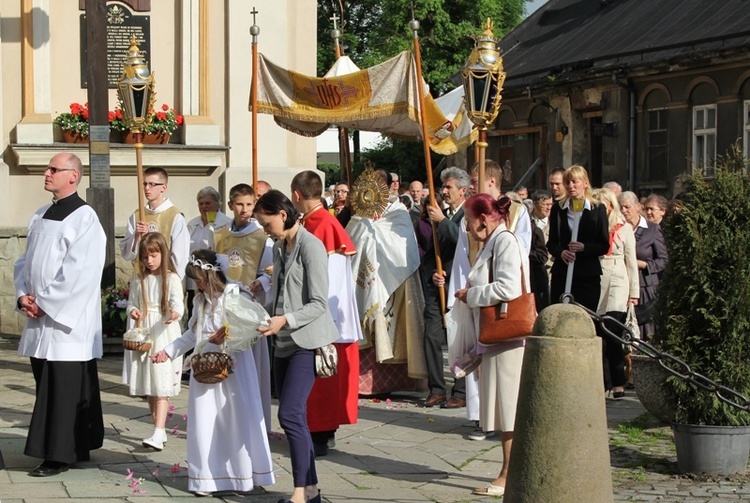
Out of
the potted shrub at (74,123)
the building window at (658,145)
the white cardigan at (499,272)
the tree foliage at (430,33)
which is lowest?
the white cardigan at (499,272)

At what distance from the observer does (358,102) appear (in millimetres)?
11234

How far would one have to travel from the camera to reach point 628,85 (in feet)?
98.0

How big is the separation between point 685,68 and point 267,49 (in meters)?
15.2

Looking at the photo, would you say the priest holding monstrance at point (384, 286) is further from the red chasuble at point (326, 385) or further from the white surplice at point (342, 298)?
the red chasuble at point (326, 385)

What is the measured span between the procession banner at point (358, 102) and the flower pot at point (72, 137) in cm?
302

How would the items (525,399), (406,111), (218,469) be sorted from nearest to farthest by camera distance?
(525,399) < (218,469) < (406,111)

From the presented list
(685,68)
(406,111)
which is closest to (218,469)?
(406,111)

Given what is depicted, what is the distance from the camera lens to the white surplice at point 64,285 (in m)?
7.84

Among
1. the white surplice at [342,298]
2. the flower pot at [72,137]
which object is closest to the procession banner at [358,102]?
the white surplice at [342,298]

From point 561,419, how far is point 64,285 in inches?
149

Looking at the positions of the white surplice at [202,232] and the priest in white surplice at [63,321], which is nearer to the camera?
the priest in white surplice at [63,321]

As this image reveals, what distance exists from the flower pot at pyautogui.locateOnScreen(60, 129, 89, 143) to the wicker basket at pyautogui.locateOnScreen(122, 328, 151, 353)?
19.5ft

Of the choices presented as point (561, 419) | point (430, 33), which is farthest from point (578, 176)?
point (430, 33)

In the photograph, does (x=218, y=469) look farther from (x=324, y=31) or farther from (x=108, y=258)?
(x=324, y=31)
